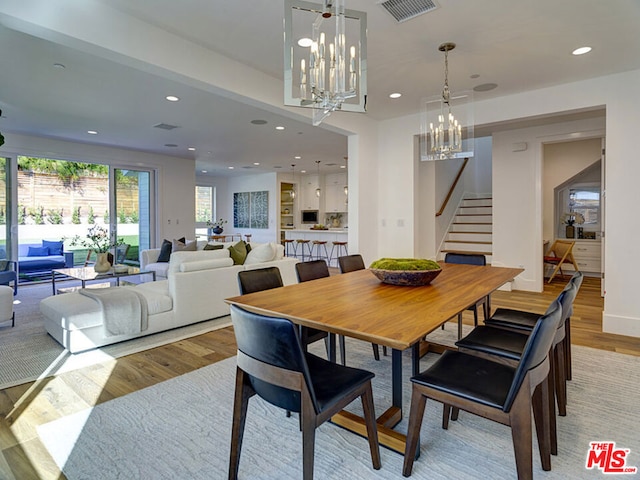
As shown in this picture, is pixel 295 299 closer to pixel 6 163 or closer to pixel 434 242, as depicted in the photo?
pixel 434 242

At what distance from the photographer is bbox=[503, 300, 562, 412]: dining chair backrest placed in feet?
4.44

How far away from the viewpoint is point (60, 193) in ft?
23.2

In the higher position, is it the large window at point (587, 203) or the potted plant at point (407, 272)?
the large window at point (587, 203)

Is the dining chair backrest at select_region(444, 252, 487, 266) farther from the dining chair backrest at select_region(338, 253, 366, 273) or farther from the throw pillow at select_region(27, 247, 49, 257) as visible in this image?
the throw pillow at select_region(27, 247, 49, 257)

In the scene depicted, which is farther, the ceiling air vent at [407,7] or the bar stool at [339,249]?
the bar stool at [339,249]

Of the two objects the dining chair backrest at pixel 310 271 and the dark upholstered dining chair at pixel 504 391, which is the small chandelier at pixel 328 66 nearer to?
the dining chair backrest at pixel 310 271

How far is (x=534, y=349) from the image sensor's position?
136cm

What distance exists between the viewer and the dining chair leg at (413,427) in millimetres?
1598

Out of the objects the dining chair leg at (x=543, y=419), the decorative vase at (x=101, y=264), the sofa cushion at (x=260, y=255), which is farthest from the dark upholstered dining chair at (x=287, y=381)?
the decorative vase at (x=101, y=264)

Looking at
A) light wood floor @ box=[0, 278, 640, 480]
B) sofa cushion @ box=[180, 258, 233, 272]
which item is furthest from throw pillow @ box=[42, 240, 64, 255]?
light wood floor @ box=[0, 278, 640, 480]

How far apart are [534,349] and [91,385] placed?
2864 mm

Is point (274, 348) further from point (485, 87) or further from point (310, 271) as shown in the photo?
point (485, 87)

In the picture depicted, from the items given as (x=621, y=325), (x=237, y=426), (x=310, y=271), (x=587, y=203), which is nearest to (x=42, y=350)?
(x=310, y=271)

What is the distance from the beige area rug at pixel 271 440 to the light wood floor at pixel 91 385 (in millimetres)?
91
